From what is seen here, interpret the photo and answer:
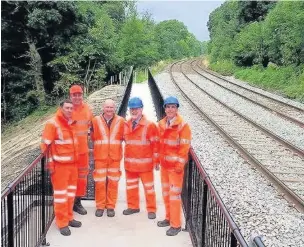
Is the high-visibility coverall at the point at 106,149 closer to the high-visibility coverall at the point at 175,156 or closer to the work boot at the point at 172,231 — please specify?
the high-visibility coverall at the point at 175,156

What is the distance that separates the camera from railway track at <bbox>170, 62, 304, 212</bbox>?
379 inches

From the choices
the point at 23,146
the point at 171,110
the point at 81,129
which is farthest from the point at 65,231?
the point at 23,146

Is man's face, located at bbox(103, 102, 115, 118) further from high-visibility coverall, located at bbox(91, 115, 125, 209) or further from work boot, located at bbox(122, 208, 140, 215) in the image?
work boot, located at bbox(122, 208, 140, 215)

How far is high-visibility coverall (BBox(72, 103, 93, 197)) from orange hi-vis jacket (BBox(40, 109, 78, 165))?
537mm

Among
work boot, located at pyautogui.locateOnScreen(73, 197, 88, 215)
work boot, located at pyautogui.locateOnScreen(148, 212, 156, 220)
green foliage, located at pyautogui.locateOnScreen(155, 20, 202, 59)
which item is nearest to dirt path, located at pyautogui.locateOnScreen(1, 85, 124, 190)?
work boot, located at pyautogui.locateOnScreen(73, 197, 88, 215)

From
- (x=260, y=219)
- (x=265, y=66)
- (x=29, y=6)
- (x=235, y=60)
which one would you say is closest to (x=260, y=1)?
(x=235, y=60)

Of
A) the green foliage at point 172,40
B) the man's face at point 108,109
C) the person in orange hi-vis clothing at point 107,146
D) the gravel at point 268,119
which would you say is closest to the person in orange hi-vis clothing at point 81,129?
the person in orange hi-vis clothing at point 107,146

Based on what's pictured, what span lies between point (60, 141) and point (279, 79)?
91.9 feet

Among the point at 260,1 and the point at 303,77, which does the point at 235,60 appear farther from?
the point at 303,77

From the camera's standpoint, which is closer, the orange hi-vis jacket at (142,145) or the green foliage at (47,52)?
the orange hi-vis jacket at (142,145)

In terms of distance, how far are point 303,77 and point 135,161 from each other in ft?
77.5

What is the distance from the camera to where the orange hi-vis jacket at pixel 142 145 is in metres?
6.41

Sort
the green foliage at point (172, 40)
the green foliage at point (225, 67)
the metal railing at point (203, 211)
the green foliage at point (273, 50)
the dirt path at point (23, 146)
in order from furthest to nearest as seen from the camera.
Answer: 1. the green foliage at point (172, 40)
2. the green foliage at point (225, 67)
3. the green foliage at point (273, 50)
4. the dirt path at point (23, 146)
5. the metal railing at point (203, 211)

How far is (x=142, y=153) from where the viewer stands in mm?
6461
